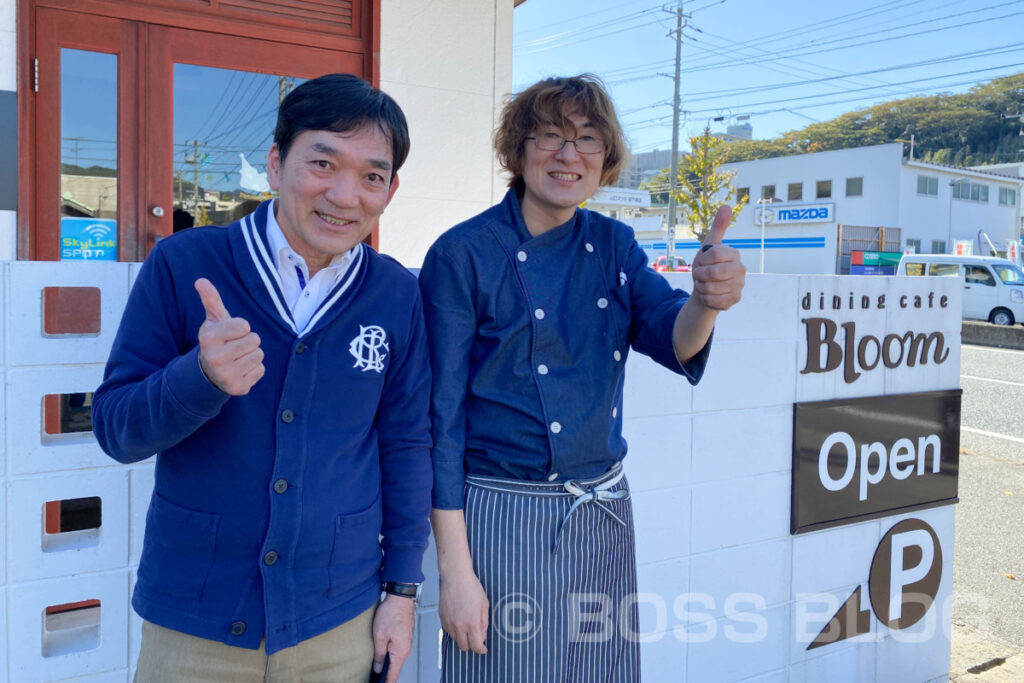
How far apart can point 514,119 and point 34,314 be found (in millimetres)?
1134

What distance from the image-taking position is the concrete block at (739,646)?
2727 millimetres

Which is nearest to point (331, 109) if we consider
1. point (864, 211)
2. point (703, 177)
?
point (703, 177)

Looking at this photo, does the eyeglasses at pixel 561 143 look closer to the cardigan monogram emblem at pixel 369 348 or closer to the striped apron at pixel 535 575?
the cardigan monogram emblem at pixel 369 348

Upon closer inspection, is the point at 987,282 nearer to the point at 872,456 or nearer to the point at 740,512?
the point at 872,456

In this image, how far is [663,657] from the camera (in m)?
2.65

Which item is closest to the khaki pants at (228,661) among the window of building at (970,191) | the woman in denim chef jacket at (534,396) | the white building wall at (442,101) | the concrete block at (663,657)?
the woman in denim chef jacket at (534,396)

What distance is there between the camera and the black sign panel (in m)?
2.93

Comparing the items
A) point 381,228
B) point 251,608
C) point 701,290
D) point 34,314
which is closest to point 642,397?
point 701,290

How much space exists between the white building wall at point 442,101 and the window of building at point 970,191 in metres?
42.2

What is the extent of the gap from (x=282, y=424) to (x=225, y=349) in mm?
240

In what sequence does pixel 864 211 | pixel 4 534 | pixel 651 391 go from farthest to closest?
1. pixel 864 211
2. pixel 651 391
3. pixel 4 534

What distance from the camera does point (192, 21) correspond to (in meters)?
3.77

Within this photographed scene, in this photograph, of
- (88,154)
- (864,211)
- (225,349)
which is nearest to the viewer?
(225,349)

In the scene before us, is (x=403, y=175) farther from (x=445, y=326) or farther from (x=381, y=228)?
(x=445, y=326)
